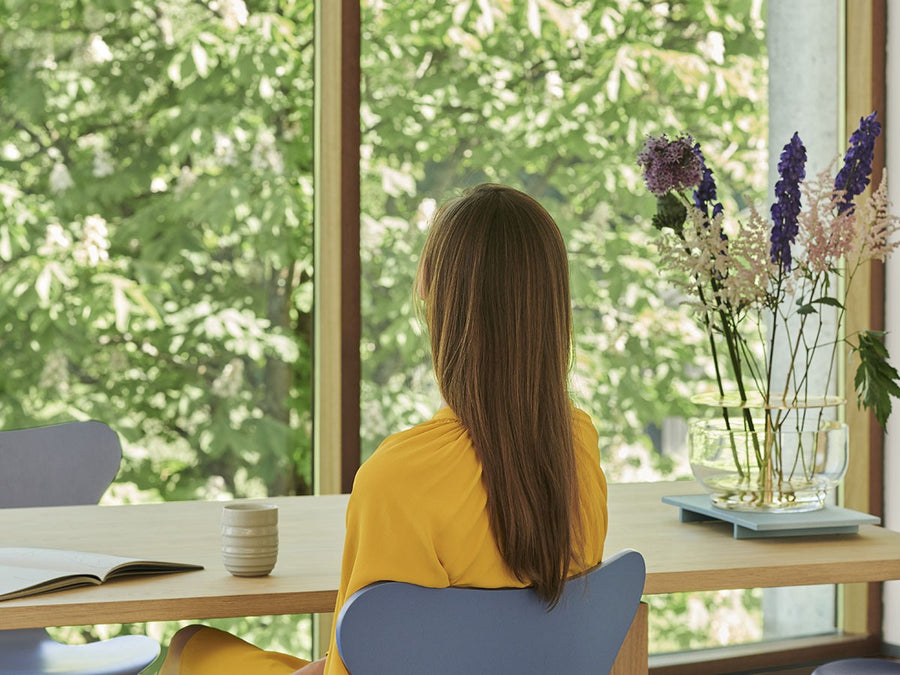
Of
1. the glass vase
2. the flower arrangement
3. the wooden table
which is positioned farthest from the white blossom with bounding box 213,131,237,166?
the glass vase

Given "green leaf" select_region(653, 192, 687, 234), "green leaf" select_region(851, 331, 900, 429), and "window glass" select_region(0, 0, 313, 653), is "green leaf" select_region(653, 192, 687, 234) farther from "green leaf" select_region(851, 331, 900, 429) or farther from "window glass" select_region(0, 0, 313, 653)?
"window glass" select_region(0, 0, 313, 653)

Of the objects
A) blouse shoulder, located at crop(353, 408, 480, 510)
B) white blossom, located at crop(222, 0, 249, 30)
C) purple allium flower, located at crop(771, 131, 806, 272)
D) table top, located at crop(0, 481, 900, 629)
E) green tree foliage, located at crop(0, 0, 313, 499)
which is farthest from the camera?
white blossom, located at crop(222, 0, 249, 30)

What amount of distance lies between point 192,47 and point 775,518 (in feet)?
5.89

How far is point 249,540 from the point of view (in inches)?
59.3

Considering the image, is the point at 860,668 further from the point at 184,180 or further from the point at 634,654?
the point at 184,180

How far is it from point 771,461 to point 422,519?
0.80 m

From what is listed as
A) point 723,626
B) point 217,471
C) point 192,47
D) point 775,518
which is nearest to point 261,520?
point 775,518

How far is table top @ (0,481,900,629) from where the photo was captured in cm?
142

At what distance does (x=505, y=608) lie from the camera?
1.19 metres

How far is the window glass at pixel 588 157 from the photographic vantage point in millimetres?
3025

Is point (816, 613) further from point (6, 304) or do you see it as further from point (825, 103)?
point (6, 304)

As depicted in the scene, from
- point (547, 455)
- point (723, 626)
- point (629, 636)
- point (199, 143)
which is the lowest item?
point (723, 626)

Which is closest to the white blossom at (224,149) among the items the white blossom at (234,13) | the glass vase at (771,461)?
the white blossom at (234,13)

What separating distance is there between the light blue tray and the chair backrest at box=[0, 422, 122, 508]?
119cm
